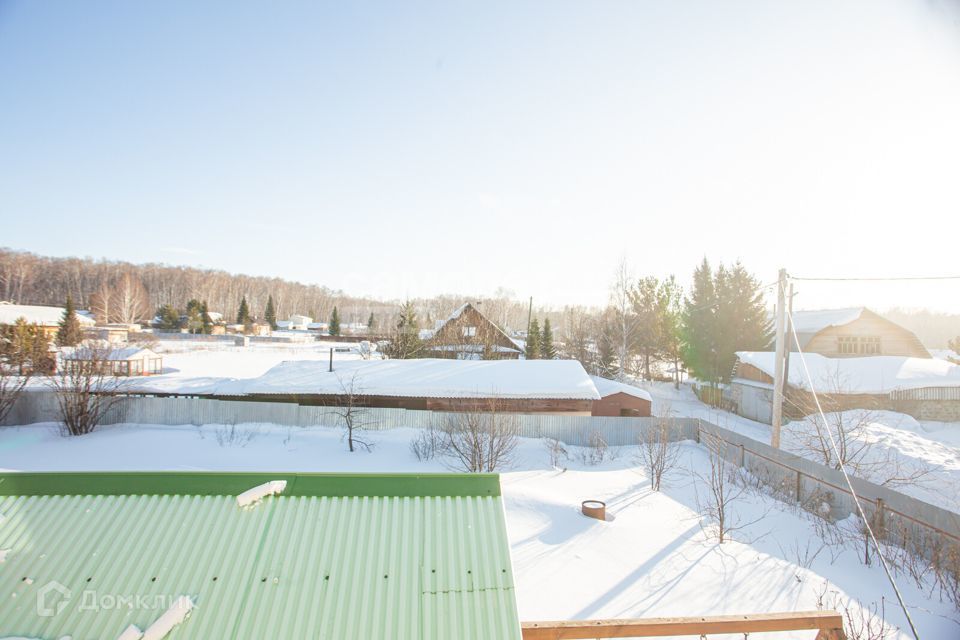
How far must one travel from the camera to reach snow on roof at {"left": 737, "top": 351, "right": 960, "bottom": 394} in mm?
19719

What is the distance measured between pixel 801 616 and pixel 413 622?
2886 millimetres

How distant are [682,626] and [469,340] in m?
25.4

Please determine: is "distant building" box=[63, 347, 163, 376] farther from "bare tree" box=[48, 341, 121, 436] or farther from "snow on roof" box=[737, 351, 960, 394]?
"snow on roof" box=[737, 351, 960, 394]

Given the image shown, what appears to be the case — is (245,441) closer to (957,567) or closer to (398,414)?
(398,414)

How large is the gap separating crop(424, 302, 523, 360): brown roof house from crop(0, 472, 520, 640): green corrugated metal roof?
2430 centimetres

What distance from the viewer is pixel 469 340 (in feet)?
93.9

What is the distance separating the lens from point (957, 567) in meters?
6.35

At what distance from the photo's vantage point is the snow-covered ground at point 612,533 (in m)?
5.84

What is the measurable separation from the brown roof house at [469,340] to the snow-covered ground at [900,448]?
43.4 ft

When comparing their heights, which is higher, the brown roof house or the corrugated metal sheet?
the brown roof house

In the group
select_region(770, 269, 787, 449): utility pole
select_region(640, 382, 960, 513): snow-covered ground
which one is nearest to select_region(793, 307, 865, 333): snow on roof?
select_region(640, 382, 960, 513): snow-covered ground

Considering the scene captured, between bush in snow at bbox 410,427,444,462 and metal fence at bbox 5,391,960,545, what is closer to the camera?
bush in snow at bbox 410,427,444,462

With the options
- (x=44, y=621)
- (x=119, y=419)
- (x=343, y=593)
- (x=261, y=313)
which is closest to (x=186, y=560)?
(x=44, y=621)

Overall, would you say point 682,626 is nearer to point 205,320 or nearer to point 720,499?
point 720,499
